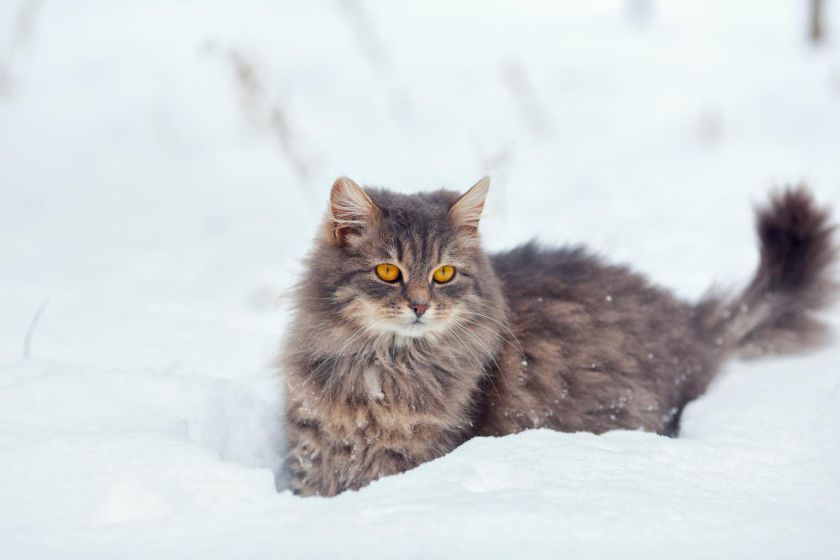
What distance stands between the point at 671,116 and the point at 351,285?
19.9 ft

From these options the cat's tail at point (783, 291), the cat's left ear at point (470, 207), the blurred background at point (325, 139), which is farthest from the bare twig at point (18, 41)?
the cat's tail at point (783, 291)

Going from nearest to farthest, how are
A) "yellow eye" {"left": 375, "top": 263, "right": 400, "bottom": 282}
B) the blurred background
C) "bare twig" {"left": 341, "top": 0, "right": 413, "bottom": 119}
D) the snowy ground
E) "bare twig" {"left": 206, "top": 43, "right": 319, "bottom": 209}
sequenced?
1. the snowy ground
2. "yellow eye" {"left": 375, "top": 263, "right": 400, "bottom": 282}
3. the blurred background
4. "bare twig" {"left": 206, "top": 43, "right": 319, "bottom": 209}
5. "bare twig" {"left": 341, "top": 0, "right": 413, "bottom": 119}

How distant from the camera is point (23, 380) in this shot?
2.97 m

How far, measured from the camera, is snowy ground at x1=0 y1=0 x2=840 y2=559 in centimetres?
205

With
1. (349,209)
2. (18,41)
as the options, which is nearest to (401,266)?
(349,209)

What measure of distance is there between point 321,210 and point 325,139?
85.7 inches

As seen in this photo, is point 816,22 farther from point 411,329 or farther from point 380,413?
point 380,413

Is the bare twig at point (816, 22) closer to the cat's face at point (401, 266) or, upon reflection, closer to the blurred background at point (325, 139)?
the blurred background at point (325, 139)

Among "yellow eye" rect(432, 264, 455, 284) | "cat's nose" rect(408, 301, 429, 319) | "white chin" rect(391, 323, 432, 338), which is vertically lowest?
"white chin" rect(391, 323, 432, 338)

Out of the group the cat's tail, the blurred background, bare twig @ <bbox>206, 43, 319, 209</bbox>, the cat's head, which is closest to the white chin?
the cat's head

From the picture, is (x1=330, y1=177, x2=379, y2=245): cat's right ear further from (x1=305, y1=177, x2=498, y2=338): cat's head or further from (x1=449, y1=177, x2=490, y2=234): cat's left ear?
(x1=449, y1=177, x2=490, y2=234): cat's left ear

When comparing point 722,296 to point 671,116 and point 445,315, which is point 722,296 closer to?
point 445,315

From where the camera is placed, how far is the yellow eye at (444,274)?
3.05 metres

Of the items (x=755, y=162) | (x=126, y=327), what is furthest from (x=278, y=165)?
(x=755, y=162)
